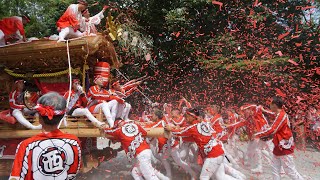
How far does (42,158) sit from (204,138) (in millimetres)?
3830

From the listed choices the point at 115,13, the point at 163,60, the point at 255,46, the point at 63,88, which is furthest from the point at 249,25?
the point at 63,88

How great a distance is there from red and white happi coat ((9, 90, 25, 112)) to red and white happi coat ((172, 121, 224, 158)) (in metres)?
3.04

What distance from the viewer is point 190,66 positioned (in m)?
15.1

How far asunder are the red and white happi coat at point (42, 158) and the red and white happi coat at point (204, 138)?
3620mm

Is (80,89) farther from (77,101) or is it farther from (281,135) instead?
(281,135)

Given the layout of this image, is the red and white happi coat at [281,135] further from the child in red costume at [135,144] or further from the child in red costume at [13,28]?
the child in red costume at [13,28]

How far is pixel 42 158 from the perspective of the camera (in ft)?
8.38

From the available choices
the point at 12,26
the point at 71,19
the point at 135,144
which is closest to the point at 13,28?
the point at 12,26

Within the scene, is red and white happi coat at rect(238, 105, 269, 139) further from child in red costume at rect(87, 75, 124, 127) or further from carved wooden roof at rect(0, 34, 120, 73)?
carved wooden roof at rect(0, 34, 120, 73)

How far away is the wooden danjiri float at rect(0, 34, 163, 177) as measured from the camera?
5.52 m

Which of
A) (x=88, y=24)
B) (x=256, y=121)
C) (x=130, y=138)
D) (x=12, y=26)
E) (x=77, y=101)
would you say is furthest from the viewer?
(x=256, y=121)

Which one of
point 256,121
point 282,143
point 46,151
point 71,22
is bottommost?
point 256,121

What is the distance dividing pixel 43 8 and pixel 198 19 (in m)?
7.65

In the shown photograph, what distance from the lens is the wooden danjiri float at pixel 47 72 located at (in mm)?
5523
